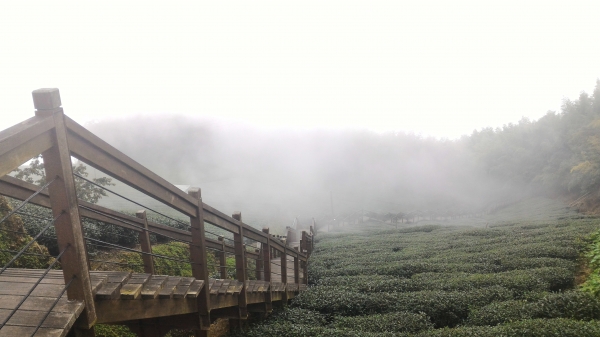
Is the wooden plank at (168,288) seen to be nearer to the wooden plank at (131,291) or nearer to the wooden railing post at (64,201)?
the wooden plank at (131,291)

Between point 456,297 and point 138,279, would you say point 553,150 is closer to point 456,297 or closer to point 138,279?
point 456,297

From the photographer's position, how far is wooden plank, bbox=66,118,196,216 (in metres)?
2.34

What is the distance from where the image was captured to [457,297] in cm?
695

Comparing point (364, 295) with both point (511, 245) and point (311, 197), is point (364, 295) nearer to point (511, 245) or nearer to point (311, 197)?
point (511, 245)

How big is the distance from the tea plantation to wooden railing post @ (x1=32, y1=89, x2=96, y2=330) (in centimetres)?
403

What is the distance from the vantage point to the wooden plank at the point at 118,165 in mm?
2340

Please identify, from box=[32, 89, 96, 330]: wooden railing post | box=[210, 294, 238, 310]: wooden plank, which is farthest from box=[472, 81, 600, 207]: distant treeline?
box=[32, 89, 96, 330]: wooden railing post

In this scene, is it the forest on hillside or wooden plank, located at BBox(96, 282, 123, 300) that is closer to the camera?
wooden plank, located at BBox(96, 282, 123, 300)

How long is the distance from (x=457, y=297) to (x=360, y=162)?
62627mm

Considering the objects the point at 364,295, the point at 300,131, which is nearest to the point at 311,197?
the point at 300,131

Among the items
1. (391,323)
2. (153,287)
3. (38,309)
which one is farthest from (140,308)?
(391,323)

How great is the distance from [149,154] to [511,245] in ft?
189

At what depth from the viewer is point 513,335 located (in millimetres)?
4660

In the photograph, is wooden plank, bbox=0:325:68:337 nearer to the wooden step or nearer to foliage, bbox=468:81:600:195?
the wooden step
